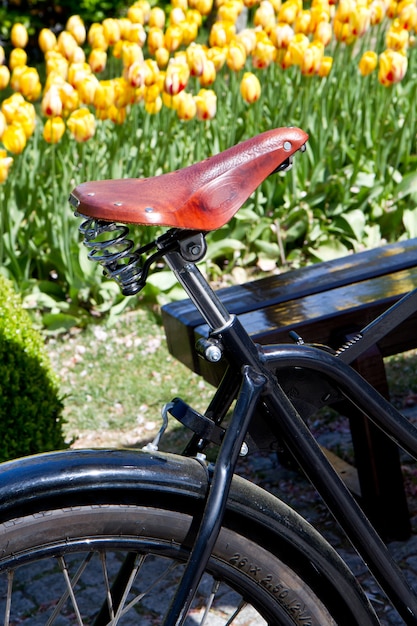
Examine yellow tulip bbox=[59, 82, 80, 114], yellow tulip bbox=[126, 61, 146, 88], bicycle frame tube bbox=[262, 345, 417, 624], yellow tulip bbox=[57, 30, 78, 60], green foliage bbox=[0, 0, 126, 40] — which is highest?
green foliage bbox=[0, 0, 126, 40]

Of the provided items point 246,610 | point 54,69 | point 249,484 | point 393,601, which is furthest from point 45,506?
point 54,69

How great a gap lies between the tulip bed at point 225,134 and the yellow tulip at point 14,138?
0.72 feet

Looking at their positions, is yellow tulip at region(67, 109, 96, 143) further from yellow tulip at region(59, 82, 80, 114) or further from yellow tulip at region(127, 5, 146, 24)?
yellow tulip at region(127, 5, 146, 24)

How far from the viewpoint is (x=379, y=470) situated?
2.73m

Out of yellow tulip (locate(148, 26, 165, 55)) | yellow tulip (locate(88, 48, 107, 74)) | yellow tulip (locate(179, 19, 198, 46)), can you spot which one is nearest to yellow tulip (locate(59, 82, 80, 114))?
yellow tulip (locate(88, 48, 107, 74))

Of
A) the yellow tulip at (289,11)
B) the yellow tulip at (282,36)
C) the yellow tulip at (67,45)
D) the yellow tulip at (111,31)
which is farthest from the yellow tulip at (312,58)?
the yellow tulip at (67,45)

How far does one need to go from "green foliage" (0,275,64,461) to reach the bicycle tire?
1325 mm

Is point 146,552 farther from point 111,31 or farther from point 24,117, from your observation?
point 111,31

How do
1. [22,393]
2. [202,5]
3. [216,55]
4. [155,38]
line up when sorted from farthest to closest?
[202,5] < [155,38] < [216,55] < [22,393]

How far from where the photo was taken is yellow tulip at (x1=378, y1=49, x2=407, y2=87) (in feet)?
14.8

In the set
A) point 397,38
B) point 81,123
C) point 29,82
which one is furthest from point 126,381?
point 397,38

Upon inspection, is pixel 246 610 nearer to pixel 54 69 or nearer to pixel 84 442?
pixel 84 442

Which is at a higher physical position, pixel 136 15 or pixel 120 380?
pixel 136 15

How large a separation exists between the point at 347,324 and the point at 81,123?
195 cm
